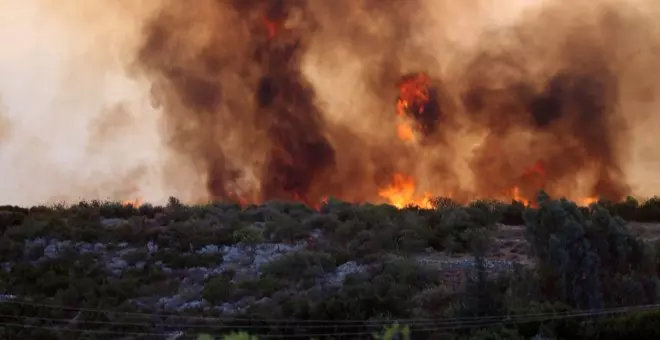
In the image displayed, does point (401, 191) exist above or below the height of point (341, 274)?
above

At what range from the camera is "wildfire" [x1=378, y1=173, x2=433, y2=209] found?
41.6m

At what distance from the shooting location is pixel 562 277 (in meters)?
21.5

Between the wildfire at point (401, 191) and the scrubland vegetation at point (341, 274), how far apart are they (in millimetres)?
6471

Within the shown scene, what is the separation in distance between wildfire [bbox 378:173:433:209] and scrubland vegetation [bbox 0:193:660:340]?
647 centimetres

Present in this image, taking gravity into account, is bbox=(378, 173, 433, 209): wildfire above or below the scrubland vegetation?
above

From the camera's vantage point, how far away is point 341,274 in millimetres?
26203

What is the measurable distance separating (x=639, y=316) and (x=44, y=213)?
31.1 m

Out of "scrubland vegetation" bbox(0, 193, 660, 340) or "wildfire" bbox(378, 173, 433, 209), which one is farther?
"wildfire" bbox(378, 173, 433, 209)

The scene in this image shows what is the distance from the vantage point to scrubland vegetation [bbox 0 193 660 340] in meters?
20.6

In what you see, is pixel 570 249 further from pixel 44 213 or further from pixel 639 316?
pixel 44 213

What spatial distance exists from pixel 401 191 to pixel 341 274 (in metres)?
16.3

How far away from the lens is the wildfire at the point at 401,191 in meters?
41.6

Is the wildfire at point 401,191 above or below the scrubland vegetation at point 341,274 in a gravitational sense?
above

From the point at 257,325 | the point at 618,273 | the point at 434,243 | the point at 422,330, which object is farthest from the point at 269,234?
the point at 618,273
